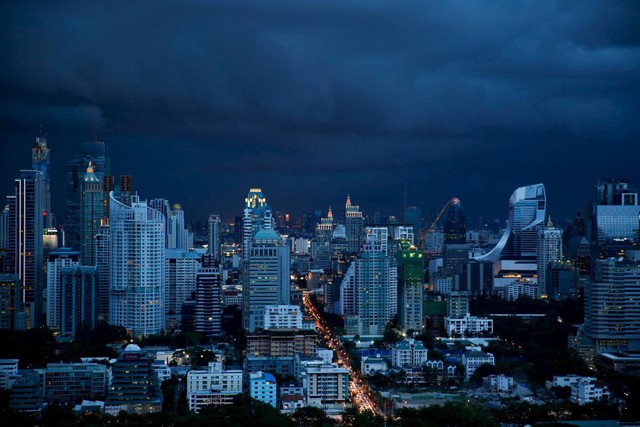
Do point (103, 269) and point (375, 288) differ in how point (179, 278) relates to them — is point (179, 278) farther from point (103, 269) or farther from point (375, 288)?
point (375, 288)

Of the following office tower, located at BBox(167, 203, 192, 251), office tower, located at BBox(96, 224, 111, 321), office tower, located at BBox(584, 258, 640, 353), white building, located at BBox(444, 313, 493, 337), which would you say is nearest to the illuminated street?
white building, located at BBox(444, 313, 493, 337)

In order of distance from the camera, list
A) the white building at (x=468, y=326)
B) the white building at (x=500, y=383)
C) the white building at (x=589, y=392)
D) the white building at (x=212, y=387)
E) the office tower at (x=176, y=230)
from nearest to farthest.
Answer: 1. the white building at (x=212, y=387)
2. the white building at (x=589, y=392)
3. the white building at (x=500, y=383)
4. the white building at (x=468, y=326)
5. the office tower at (x=176, y=230)

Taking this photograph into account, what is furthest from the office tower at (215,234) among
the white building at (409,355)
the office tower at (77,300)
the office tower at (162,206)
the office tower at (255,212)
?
the white building at (409,355)

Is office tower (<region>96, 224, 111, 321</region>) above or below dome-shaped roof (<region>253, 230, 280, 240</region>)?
below

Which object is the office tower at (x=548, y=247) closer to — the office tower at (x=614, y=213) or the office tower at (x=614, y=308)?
the office tower at (x=614, y=213)

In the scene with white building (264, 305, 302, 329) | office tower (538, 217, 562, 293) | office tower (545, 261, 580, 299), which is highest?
office tower (538, 217, 562, 293)

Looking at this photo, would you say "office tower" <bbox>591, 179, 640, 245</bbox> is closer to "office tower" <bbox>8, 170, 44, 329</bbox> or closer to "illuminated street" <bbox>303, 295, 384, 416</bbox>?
"illuminated street" <bbox>303, 295, 384, 416</bbox>
